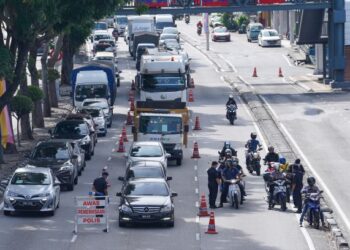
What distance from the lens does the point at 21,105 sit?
173ft

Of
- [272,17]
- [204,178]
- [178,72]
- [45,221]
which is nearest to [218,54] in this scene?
[272,17]

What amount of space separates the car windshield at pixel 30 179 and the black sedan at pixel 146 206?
2749mm

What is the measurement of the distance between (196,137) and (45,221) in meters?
21.1

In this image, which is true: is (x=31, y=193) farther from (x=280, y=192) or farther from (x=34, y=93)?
(x=34, y=93)

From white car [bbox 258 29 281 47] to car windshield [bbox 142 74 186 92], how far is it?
4727cm

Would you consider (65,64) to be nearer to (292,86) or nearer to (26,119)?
(292,86)

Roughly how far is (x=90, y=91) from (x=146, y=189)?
2855cm

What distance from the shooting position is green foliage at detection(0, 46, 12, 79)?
140 ft

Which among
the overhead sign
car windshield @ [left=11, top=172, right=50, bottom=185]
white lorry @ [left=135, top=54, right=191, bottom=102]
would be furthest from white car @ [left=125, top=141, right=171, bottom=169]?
white lorry @ [left=135, top=54, right=191, bottom=102]

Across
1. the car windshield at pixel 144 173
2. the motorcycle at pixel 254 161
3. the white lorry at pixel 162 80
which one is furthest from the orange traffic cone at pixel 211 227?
the white lorry at pixel 162 80

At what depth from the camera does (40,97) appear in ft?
187

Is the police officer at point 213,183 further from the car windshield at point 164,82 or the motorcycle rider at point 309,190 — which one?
the car windshield at point 164,82

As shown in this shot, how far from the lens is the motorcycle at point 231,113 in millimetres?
61688

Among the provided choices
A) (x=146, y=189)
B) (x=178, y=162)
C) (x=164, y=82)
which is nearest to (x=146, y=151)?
(x=178, y=162)
